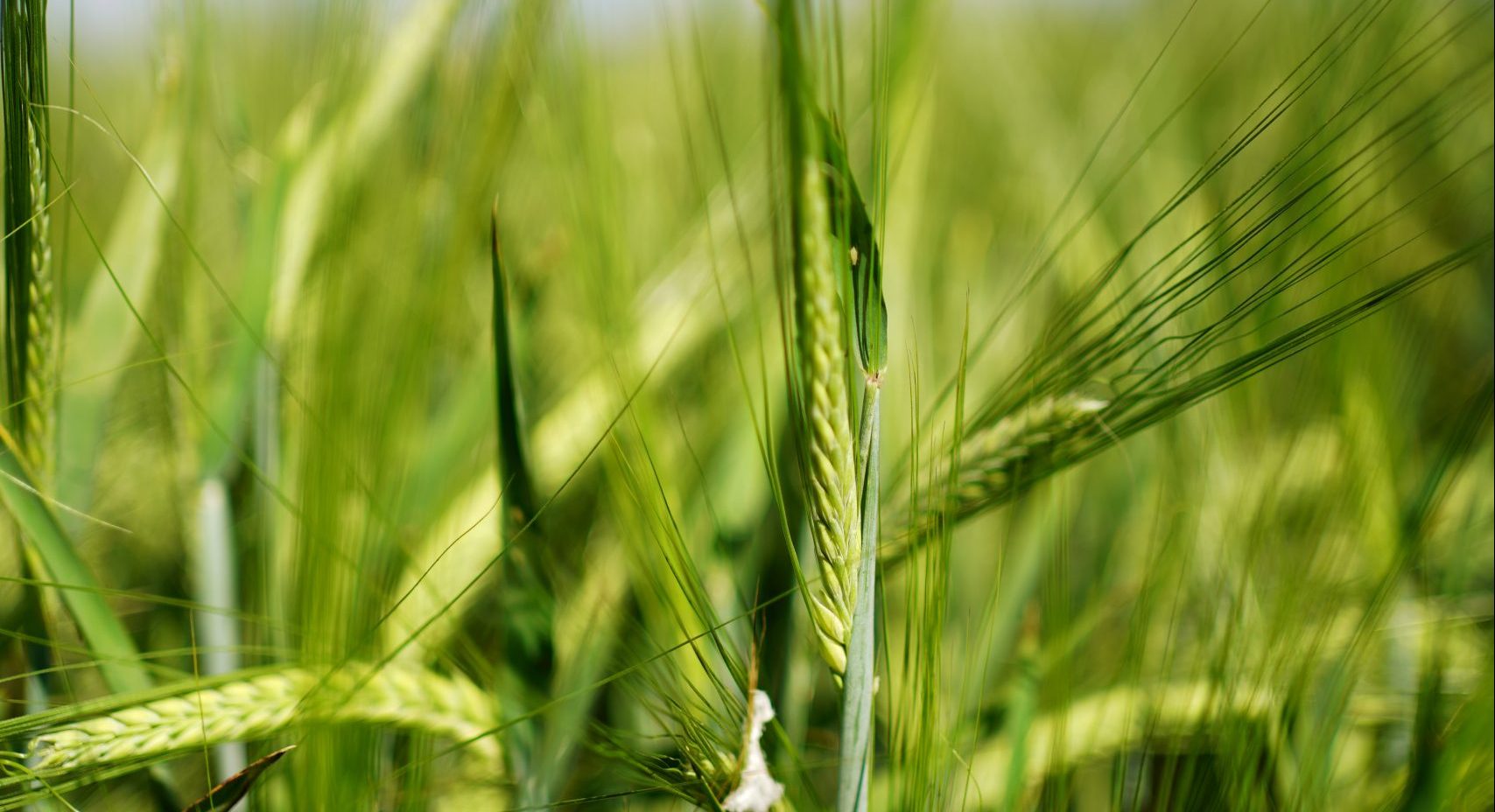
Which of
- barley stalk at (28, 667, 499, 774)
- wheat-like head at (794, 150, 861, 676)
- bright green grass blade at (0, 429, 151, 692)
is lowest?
barley stalk at (28, 667, 499, 774)

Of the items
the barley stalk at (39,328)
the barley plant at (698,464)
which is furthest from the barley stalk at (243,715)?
the barley stalk at (39,328)

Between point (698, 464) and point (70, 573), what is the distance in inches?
9.3

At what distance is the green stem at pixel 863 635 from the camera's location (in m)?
0.22

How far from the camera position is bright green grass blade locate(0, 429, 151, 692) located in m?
0.29

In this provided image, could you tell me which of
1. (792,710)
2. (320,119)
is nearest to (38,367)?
(320,119)

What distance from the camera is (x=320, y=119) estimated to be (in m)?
0.45

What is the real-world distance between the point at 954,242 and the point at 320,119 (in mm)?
524

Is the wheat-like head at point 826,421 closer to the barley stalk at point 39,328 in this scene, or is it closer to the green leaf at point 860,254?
the green leaf at point 860,254

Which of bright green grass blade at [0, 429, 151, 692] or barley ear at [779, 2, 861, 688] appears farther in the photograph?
bright green grass blade at [0, 429, 151, 692]

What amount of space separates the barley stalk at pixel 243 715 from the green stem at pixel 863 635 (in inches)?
3.9

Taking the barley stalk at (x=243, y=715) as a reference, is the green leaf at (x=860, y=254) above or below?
above

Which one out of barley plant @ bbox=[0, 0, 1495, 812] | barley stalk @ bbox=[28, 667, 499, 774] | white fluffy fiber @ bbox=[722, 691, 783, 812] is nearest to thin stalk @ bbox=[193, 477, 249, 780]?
barley plant @ bbox=[0, 0, 1495, 812]

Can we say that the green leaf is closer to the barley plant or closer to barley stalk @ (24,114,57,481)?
the barley plant

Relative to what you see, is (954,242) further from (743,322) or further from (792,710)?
(792,710)
